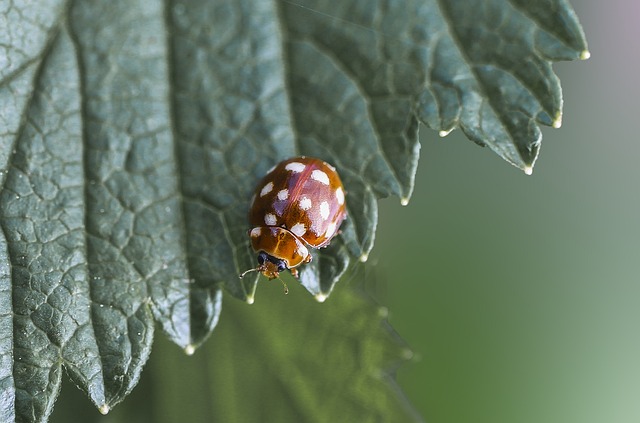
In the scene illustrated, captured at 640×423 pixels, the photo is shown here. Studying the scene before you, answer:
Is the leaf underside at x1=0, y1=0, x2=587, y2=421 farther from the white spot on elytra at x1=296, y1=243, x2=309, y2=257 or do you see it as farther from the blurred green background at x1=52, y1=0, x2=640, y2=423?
the blurred green background at x1=52, y1=0, x2=640, y2=423

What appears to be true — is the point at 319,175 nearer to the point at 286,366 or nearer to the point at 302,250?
the point at 302,250

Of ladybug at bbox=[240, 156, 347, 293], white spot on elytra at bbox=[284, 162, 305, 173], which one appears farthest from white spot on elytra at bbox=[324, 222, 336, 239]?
white spot on elytra at bbox=[284, 162, 305, 173]

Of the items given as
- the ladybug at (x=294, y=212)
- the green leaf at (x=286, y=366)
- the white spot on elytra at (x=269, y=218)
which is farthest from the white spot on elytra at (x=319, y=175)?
the green leaf at (x=286, y=366)

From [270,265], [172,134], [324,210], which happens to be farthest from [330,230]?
[172,134]

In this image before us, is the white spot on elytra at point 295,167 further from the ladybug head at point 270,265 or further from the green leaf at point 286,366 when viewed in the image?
the green leaf at point 286,366

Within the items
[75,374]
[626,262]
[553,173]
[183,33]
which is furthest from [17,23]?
[626,262]

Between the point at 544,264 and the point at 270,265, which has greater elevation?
the point at 270,265
